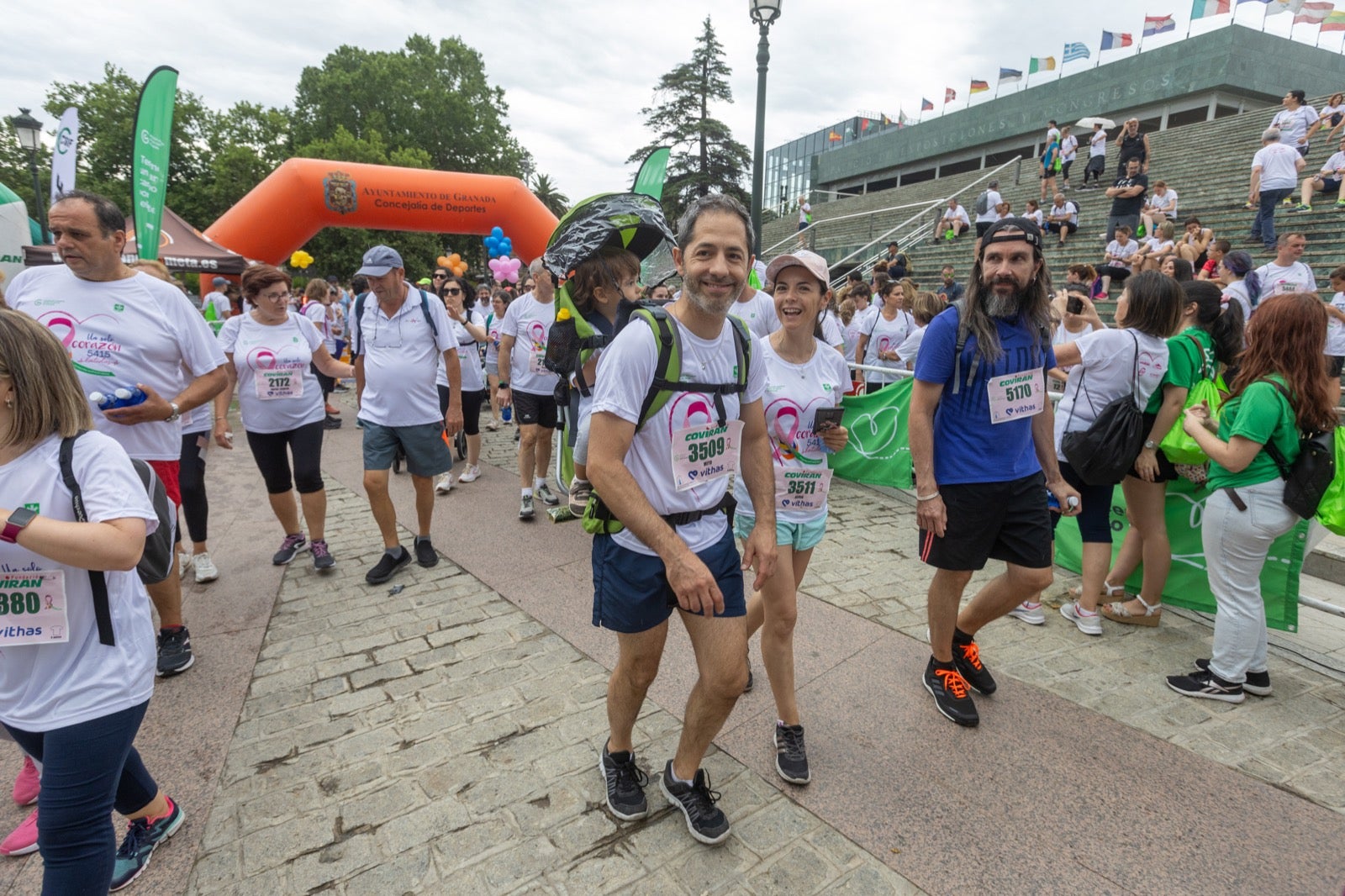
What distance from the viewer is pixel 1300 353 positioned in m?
2.86

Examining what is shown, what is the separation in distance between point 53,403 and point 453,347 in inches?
117

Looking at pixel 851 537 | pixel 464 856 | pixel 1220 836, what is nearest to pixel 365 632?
pixel 464 856

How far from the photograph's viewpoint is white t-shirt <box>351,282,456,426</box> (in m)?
4.46

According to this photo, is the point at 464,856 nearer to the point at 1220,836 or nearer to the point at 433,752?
the point at 433,752

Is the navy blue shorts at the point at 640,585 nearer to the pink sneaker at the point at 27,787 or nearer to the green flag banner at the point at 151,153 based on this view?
the pink sneaker at the point at 27,787

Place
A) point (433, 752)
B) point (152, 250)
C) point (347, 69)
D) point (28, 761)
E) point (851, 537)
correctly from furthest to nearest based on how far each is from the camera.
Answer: point (347, 69) < point (152, 250) < point (851, 537) < point (433, 752) < point (28, 761)

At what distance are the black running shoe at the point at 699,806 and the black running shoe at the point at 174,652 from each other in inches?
103

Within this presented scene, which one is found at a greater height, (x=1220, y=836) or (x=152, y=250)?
(x=152, y=250)

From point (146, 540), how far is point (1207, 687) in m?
4.28

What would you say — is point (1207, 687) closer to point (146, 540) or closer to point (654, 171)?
point (146, 540)

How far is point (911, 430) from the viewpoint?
287 centimetres

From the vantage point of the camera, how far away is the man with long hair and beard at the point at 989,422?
9.00 ft

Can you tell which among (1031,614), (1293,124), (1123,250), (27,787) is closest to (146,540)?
(27,787)

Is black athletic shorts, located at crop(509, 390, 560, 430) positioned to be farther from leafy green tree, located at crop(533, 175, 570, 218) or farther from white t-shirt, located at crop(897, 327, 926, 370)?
leafy green tree, located at crop(533, 175, 570, 218)
